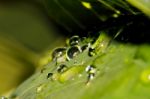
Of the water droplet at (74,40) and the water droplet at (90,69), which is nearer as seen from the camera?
the water droplet at (90,69)

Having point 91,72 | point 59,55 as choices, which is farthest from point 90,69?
point 59,55

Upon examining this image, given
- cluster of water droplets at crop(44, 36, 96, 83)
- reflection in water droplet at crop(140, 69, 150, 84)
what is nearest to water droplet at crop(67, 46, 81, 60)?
cluster of water droplets at crop(44, 36, 96, 83)

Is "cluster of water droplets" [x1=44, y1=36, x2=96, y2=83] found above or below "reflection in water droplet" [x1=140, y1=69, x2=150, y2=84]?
above

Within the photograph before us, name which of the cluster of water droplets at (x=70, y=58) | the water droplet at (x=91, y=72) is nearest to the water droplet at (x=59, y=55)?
the cluster of water droplets at (x=70, y=58)

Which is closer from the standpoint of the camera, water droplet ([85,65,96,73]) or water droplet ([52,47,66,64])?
water droplet ([85,65,96,73])

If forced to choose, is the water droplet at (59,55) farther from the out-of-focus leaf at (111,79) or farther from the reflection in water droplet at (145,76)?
the reflection in water droplet at (145,76)

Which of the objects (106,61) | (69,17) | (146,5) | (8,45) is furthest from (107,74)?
(8,45)

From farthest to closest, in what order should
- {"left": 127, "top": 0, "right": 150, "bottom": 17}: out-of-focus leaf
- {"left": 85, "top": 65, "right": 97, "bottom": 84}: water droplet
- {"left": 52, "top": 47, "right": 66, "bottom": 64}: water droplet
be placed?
1. {"left": 52, "top": 47, "right": 66, "bottom": 64}: water droplet
2. {"left": 85, "top": 65, "right": 97, "bottom": 84}: water droplet
3. {"left": 127, "top": 0, "right": 150, "bottom": 17}: out-of-focus leaf

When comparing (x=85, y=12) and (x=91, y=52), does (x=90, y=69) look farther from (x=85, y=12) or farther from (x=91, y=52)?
(x=85, y=12)

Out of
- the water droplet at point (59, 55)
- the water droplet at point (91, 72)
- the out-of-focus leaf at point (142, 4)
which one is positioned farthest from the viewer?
the water droplet at point (59, 55)

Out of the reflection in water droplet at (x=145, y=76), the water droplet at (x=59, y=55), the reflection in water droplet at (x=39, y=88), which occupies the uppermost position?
the water droplet at (x=59, y=55)

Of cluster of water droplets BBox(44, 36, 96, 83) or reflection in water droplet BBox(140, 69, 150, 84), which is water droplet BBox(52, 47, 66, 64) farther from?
reflection in water droplet BBox(140, 69, 150, 84)
